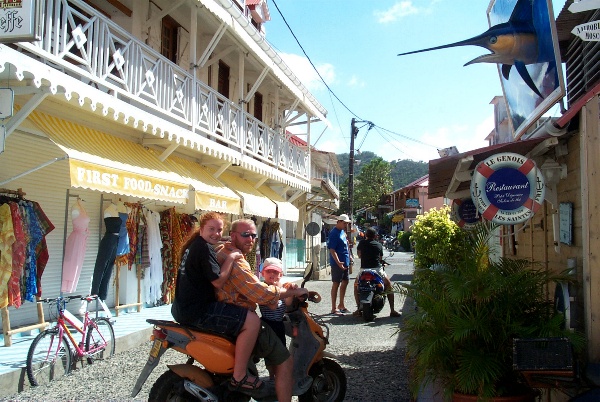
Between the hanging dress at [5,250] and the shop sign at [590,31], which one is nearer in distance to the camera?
the shop sign at [590,31]

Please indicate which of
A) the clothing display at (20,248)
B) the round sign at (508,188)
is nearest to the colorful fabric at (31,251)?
the clothing display at (20,248)

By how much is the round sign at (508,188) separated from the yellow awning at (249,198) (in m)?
7.59

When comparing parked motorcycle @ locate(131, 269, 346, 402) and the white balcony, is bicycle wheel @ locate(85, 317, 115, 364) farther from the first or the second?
the white balcony

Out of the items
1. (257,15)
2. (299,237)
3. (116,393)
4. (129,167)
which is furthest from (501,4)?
(299,237)

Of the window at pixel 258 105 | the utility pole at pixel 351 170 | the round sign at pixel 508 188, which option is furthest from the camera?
the utility pole at pixel 351 170

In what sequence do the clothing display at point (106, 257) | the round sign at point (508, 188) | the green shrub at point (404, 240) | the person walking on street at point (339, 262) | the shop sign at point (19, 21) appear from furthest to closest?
the green shrub at point (404, 240) < the person walking on street at point (339, 262) < the clothing display at point (106, 257) < the shop sign at point (19, 21) < the round sign at point (508, 188)

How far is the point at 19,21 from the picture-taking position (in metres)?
4.99

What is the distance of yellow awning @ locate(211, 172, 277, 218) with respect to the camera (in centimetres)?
1227

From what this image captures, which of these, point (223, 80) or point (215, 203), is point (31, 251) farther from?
point (223, 80)

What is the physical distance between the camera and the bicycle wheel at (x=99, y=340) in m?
6.43

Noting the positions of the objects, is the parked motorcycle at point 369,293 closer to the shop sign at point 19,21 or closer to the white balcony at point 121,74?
the white balcony at point 121,74

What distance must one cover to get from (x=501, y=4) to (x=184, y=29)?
7437 millimetres

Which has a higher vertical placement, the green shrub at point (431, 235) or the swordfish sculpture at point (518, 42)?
the swordfish sculpture at point (518, 42)

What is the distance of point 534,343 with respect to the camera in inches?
150
